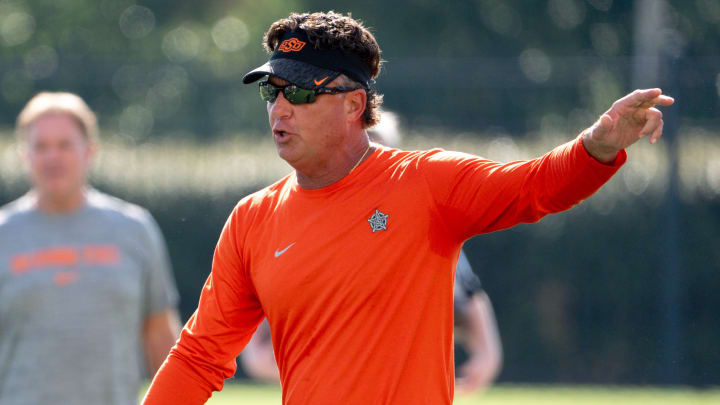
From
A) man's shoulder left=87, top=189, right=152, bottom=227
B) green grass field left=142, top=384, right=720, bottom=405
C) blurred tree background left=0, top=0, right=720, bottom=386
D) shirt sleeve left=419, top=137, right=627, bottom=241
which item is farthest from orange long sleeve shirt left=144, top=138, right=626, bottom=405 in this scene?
blurred tree background left=0, top=0, right=720, bottom=386

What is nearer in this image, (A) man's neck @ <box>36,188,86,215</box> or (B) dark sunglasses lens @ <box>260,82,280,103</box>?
(B) dark sunglasses lens @ <box>260,82,280,103</box>

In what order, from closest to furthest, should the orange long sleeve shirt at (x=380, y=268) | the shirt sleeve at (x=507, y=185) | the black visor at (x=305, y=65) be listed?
the shirt sleeve at (x=507, y=185) < the orange long sleeve shirt at (x=380, y=268) < the black visor at (x=305, y=65)

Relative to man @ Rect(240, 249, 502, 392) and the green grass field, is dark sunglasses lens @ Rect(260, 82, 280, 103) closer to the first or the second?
man @ Rect(240, 249, 502, 392)

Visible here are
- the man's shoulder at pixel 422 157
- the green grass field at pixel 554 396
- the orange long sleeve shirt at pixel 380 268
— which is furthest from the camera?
the green grass field at pixel 554 396

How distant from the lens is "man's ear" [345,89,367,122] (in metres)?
4.43

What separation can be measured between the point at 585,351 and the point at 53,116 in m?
8.03

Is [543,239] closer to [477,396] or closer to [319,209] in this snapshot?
[477,396]

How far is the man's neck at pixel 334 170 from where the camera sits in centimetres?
433

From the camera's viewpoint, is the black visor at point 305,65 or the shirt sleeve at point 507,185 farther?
the black visor at point 305,65

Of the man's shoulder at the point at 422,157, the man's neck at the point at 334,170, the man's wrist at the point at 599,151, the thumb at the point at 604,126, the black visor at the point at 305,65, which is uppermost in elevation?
the black visor at the point at 305,65

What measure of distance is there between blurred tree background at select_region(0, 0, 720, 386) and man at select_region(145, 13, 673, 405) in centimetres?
848

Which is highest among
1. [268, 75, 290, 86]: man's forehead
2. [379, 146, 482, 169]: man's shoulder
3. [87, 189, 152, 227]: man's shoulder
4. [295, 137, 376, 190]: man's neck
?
[268, 75, 290, 86]: man's forehead

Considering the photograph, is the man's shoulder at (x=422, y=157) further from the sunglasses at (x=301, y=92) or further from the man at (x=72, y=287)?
the man at (x=72, y=287)

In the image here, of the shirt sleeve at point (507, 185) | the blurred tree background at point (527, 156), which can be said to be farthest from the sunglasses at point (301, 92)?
the blurred tree background at point (527, 156)
